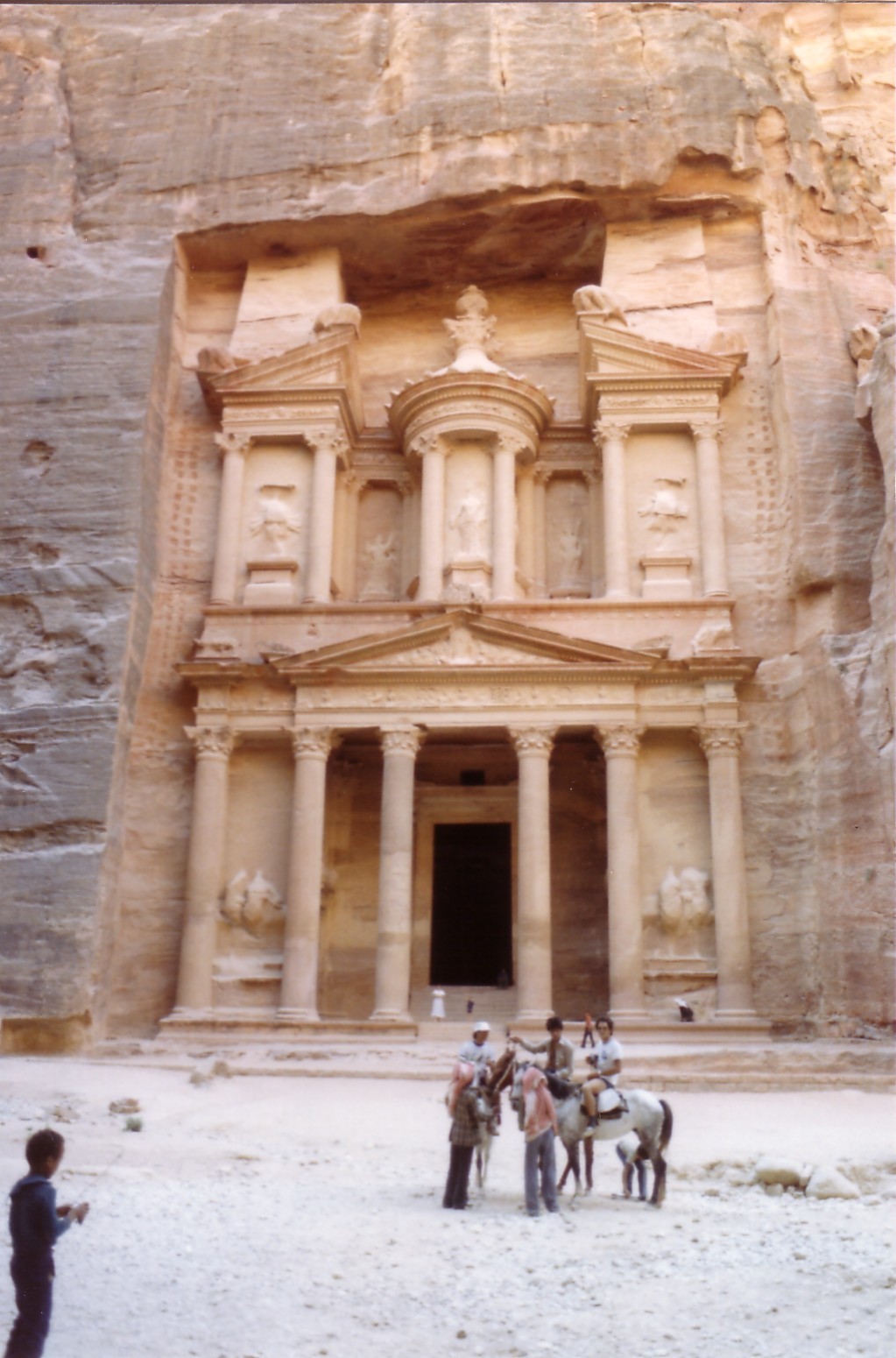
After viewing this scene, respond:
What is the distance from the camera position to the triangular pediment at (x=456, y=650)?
63.6 ft

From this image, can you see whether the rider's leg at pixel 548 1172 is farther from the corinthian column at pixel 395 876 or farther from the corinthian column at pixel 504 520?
the corinthian column at pixel 504 520

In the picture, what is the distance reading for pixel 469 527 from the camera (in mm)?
21812

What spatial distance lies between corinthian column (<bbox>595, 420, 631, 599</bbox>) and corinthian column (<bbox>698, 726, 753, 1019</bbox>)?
10.4ft

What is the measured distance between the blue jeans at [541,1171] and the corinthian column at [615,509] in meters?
13.2

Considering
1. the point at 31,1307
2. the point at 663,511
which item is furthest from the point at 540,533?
the point at 31,1307

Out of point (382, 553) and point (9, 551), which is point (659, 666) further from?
point (9, 551)

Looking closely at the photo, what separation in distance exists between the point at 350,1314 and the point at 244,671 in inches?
565

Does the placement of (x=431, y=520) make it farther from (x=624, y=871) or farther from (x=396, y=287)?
(x=624, y=871)

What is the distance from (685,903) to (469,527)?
773cm

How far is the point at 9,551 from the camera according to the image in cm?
2014

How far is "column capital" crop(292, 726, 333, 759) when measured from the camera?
19.5 m

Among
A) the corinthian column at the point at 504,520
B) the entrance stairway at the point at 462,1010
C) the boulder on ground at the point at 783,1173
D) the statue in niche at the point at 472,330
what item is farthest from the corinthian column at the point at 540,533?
the boulder on ground at the point at 783,1173

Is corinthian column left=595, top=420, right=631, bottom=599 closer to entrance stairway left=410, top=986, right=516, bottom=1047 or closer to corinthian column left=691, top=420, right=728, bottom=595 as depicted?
corinthian column left=691, top=420, right=728, bottom=595

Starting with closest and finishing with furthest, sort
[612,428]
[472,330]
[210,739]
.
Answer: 1. [210,739]
2. [612,428]
3. [472,330]
